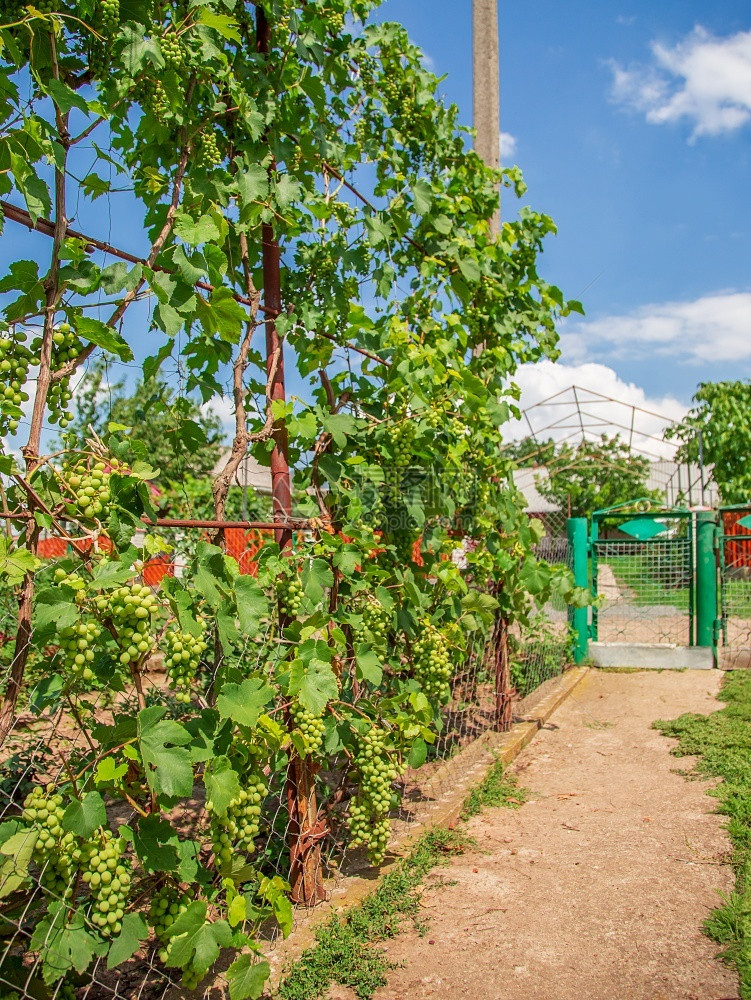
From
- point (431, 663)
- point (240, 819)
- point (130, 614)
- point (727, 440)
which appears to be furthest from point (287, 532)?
point (727, 440)

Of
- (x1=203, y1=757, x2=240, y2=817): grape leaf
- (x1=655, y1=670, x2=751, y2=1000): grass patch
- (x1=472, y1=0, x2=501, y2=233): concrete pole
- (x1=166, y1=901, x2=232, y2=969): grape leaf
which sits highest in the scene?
(x1=472, y1=0, x2=501, y2=233): concrete pole

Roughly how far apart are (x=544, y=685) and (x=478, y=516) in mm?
2537

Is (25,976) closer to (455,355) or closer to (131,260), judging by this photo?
(131,260)

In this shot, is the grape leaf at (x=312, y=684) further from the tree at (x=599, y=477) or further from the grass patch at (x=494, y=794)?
the tree at (x=599, y=477)

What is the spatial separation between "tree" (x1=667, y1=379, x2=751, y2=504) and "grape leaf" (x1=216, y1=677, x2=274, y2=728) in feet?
39.2

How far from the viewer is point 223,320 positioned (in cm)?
201

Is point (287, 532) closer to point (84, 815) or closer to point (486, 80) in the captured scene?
point (84, 815)

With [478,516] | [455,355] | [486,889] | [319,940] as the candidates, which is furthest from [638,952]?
[455,355]

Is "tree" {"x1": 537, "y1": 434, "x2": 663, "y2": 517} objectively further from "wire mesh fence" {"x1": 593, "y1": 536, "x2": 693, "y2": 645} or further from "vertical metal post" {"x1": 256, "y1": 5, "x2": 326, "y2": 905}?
"vertical metal post" {"x1": 256, "y1": 5, "x2": 326, "y2": 905}

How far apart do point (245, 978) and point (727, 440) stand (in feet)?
42.0

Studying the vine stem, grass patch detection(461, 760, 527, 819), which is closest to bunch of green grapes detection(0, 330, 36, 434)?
the vine stem

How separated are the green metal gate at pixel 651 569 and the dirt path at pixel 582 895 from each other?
2.95 m

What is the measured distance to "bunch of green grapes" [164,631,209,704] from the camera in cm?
184

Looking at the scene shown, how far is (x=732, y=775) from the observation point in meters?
3.97
